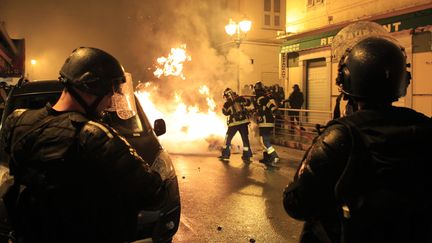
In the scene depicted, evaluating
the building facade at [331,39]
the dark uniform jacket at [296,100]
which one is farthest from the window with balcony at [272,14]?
the dark uniform jacket at [296,100]

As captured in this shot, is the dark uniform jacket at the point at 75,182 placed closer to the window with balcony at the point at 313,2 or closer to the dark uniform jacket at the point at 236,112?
A: the dark uniform jacket at the point at 236,112

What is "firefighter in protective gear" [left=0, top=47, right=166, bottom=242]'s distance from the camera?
1813 mm

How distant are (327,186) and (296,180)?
0.16m

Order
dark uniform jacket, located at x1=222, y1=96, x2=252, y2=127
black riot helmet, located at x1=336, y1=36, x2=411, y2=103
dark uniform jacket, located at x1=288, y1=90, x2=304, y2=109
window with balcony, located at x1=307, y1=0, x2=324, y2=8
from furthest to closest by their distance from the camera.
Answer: window with balcony, located at x1=307, y1=0, x2=324, y2=8, dark uniform jacket, located at x1=288, y1=90, x2=304, y2=109, dark uniform jacket, located at x1=222, y1=96, x2=252, y2=127, black riot helmet, located at x1=336, y1=36, x2=411, y2=103

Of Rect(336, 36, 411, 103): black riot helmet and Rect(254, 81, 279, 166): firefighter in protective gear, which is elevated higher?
Rect(336, 36, 411, 103): black riot helmet

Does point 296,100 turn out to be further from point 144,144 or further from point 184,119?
point 144,144

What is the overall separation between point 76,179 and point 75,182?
0.05ft

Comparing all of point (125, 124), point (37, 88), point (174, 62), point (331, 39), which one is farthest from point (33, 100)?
point (174, 62)

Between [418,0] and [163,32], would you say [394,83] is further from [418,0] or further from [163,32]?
[163,32]

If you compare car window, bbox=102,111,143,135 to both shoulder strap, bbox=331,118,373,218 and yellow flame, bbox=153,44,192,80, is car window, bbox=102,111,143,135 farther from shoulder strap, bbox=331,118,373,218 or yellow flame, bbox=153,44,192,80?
yellow flame, bbox=153,44,192,80

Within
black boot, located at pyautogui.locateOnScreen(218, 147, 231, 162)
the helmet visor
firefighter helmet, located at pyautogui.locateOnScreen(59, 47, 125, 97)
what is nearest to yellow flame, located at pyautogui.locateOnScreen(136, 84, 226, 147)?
black boot, located at pyautogui.locateOnScreen(218, 147, 231, 162)

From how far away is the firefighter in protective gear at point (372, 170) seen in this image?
1.61 m

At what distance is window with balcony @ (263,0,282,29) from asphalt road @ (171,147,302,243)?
1666cm

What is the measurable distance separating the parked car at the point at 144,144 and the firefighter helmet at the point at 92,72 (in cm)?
150
